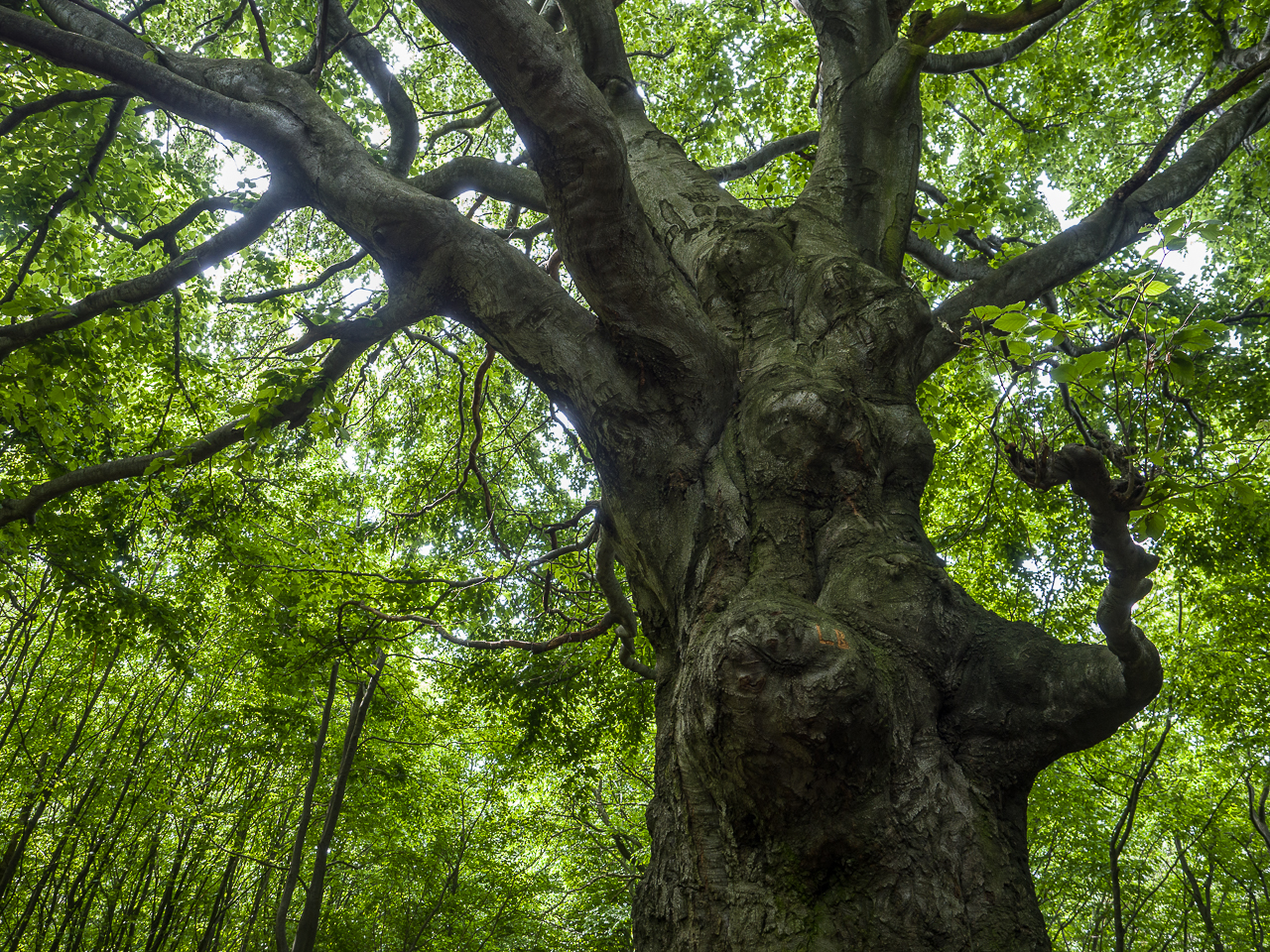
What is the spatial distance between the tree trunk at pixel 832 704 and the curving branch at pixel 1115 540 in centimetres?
5

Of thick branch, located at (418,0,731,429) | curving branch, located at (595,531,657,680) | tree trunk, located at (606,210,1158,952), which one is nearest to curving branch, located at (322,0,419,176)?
thick branch, located at (418,0,731,429)

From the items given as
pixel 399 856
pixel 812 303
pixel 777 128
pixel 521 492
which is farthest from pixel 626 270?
pixel 399 856

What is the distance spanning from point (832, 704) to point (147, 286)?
9.29ft

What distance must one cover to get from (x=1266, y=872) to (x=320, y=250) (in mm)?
12683

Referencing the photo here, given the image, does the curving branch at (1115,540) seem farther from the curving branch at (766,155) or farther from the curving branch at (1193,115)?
the curving branch at (766,155)

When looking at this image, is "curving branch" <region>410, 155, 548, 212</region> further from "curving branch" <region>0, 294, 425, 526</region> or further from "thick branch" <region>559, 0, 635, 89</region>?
"curving branch" <region>0, 294, 425, 526</region>

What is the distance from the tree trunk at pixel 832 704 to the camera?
1.27 m

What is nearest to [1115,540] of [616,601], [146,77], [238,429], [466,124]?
[616,601]

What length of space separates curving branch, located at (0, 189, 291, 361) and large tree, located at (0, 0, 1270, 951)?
0.04 ft

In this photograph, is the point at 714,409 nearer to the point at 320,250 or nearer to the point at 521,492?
the point at 320,250

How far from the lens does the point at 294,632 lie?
6.34 m

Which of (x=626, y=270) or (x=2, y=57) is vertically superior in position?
(x=2, y=57)

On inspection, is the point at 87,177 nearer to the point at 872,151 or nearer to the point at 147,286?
the point at 147,286

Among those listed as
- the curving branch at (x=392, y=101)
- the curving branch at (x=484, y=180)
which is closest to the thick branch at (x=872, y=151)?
the curving branch at (x=484, y=180)
